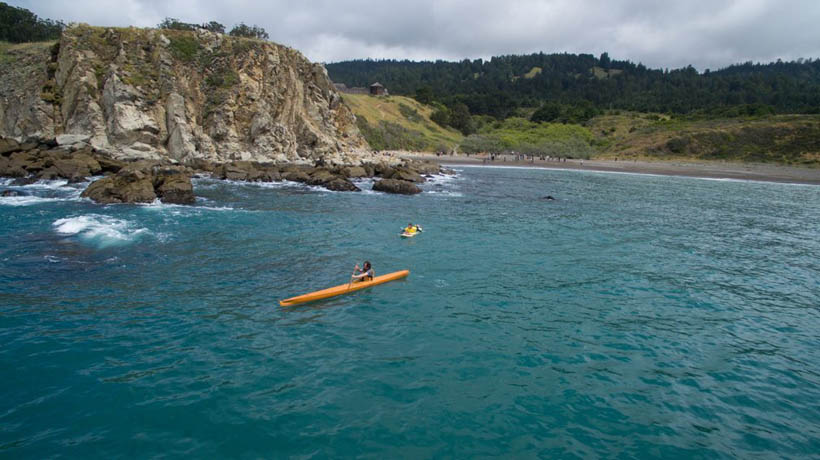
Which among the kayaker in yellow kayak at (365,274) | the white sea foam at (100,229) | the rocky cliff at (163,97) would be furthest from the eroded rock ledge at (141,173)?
the kayaker in yellow kayak at (365,274)

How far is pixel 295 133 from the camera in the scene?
193 ft

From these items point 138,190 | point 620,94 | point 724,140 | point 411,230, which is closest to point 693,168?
point 724,140

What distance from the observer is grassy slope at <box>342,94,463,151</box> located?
3742 inches

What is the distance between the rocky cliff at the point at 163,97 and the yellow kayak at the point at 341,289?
39.9 meters

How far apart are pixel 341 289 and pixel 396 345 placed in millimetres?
4111

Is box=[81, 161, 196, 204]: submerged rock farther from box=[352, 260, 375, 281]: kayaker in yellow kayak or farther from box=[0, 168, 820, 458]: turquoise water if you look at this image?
box=[352, 260, 375, 281]: kayaker in yellow kayak

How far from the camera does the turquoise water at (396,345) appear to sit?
809 cm

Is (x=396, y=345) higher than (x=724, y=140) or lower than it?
lower

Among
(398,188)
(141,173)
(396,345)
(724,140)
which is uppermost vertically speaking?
(724,140)

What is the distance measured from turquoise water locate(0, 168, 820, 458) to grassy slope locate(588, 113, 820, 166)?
75762 mm

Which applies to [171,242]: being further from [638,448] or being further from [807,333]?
[807,333]

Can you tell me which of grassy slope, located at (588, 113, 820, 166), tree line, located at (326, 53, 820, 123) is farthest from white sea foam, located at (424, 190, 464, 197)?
tree line, located at (326, 53, 820, 123)

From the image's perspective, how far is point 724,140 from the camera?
90.4 metres

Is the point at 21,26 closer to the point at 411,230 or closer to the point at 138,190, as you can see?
the point at 138,190
